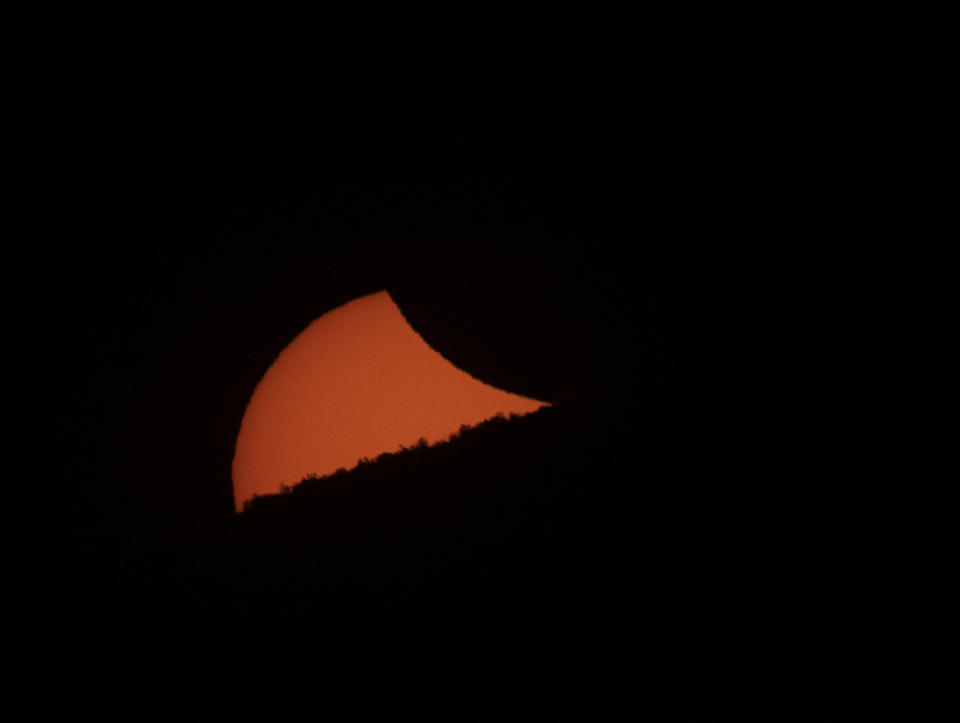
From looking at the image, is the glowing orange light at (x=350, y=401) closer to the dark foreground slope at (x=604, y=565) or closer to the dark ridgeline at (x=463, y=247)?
the dark ridgeline at (x=463, y=247)

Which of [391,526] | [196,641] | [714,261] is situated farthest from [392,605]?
[714,261]

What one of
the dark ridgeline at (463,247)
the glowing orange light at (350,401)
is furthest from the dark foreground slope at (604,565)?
the glowing orange light at (350,401)

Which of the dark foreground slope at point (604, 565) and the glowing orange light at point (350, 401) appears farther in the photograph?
the glowing orange light at point (350, 401)

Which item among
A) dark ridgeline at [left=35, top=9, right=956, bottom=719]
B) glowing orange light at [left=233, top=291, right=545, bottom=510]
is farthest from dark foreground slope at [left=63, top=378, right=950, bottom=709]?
glowing orange light at [left=233, top=291, right=545, bottom=510]

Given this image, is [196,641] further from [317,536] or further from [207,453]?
[207,453]

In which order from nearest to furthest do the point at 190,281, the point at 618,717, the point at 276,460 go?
the point at 618,717, the point at 276,460, the point at 190,281

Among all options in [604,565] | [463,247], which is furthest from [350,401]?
[604,565]

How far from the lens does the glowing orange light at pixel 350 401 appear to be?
76.4 inches

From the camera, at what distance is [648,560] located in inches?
27.9

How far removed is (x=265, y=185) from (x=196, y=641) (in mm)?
1740

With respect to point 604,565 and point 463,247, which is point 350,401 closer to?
point 463,247

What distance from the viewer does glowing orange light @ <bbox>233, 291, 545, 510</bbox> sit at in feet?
6.37

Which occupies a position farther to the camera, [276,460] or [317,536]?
[276,460]

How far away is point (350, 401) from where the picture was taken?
1.98m
